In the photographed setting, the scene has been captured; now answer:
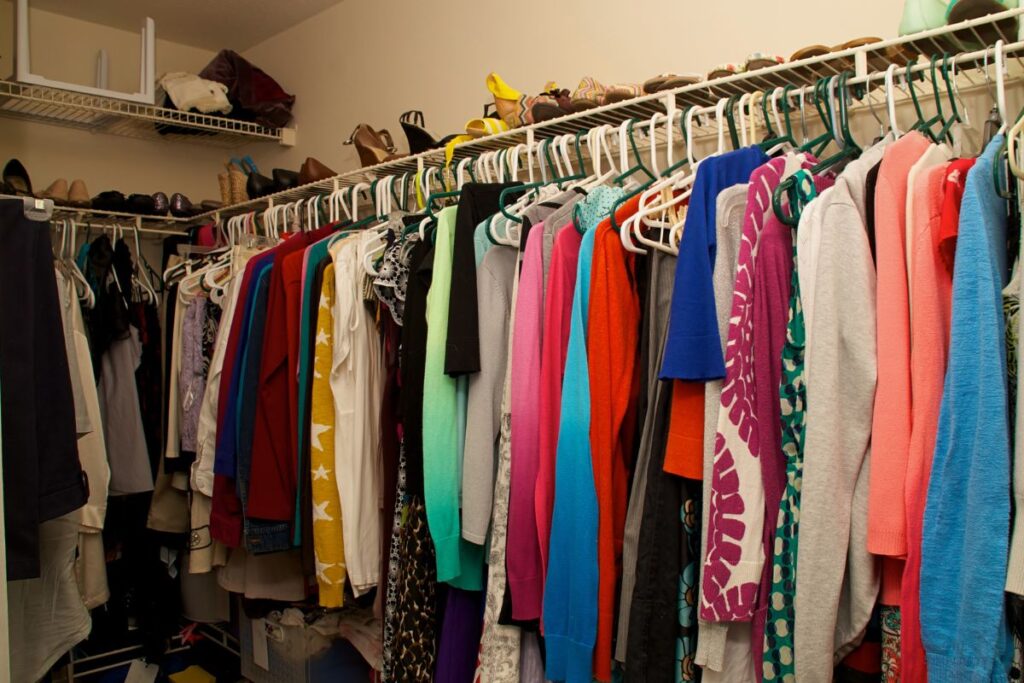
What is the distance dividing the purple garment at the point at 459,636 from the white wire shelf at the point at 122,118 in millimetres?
2370

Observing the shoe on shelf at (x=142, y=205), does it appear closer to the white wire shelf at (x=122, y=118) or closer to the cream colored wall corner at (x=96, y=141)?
the white wire shelf at (x=122, y=118)

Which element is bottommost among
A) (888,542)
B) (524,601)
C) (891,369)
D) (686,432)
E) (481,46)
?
(524,601)

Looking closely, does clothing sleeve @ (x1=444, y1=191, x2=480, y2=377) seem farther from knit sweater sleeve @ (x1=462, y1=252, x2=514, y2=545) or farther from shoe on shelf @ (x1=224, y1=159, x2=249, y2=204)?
shoe on shelf @ (x1=224, y1=159, x2=249, y2=204)

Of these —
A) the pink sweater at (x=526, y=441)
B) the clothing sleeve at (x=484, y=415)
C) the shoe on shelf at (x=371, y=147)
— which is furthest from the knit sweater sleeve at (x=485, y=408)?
the shoe on shelf at (x=371, y=147)

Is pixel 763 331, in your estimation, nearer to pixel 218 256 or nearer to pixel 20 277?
pixel 20 277

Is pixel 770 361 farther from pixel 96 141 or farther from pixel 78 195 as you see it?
pixel 96 141

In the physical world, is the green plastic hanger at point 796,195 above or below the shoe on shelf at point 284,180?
below

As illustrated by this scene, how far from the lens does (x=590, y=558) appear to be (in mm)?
1287

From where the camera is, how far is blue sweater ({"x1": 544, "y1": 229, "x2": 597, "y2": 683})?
50.7 inches

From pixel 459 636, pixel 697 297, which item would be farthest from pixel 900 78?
pixel 459 636

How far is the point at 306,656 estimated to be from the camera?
2.42 metres

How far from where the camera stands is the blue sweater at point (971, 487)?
2.87 feet

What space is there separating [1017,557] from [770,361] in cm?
39

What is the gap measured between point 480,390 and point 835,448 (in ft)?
2.39
